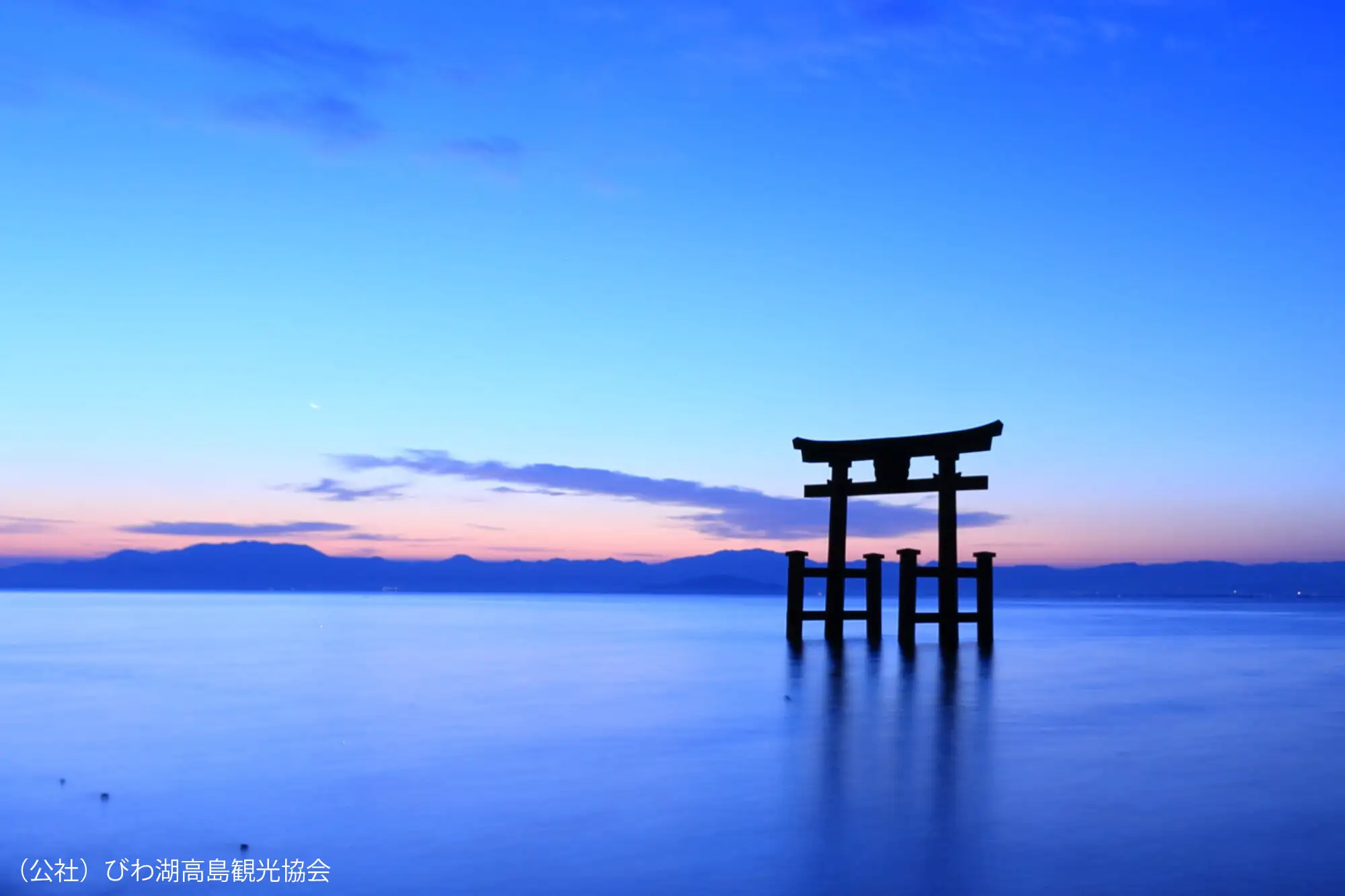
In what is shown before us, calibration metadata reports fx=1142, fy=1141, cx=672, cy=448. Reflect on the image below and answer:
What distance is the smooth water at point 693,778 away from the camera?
6.89 metres

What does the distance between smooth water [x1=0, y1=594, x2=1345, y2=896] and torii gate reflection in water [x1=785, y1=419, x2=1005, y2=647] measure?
2.26 meters

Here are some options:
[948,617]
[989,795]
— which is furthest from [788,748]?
[948,617]

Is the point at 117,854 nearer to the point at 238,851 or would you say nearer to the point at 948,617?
the point at 238,851

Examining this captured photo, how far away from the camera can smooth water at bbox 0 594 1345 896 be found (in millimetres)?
6887

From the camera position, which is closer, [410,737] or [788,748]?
[788,748]

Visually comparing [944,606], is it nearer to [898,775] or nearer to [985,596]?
[985,596]

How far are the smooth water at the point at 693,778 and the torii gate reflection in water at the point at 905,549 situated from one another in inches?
89.1

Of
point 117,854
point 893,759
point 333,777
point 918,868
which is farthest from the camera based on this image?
point 893,759

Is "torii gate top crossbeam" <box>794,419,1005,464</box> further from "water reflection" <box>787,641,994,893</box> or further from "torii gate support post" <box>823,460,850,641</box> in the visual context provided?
"water reflection" <box>787,641,994,893</box>

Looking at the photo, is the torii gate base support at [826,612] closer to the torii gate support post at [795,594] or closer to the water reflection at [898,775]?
the torii gate support post at [795,594]

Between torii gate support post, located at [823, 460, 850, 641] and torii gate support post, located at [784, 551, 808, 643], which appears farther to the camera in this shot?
torii gate support post, located at [784, 551, 808, 643]

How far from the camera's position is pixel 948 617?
982 inches

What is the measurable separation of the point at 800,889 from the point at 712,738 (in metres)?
6.66

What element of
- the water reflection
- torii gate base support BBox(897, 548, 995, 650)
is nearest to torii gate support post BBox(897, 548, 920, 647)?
torii gate base support BBox(897, 548, 995, 650)
